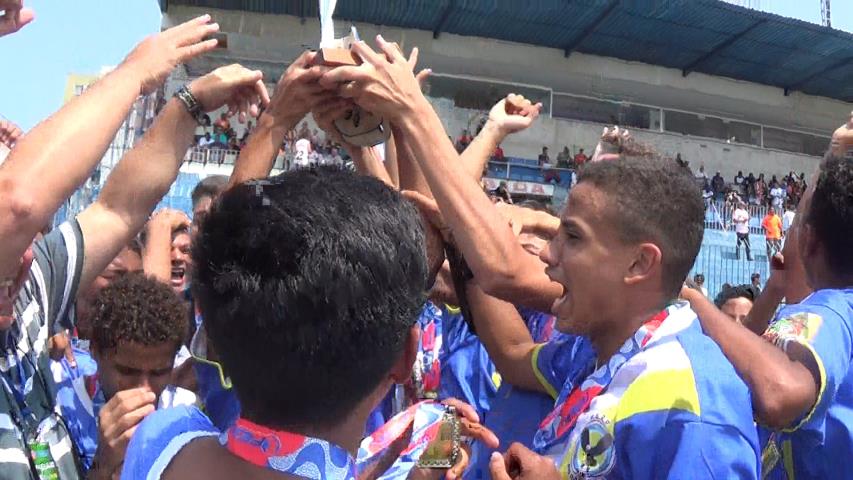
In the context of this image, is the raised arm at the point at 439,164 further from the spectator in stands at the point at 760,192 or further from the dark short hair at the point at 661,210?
the spectator in stands at the point at 760,192

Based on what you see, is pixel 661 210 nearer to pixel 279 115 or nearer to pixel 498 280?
pixel 498 280

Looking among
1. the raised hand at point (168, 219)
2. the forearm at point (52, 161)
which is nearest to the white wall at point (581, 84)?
the raised hand at point (168, 219)

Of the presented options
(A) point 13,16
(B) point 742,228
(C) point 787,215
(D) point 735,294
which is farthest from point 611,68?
(A) point 13,16

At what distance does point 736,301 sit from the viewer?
187 inches

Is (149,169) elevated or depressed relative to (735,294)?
elevated

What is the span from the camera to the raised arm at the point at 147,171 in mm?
1757

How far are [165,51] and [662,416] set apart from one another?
123cm

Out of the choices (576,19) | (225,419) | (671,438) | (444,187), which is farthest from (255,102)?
(576,19)

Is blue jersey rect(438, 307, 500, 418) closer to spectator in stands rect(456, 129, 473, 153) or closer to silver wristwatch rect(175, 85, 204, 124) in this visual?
silver wristwatch rect(175, 85, 204, 124)

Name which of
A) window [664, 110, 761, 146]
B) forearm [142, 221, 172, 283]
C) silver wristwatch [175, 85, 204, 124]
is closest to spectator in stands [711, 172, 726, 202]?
window [664, 110, 761, 146]

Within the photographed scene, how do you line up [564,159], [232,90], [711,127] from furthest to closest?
[711,127] < [564,159] < [232,90]

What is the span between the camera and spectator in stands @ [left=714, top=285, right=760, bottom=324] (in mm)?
4566

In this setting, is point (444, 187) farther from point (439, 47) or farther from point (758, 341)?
point (439, 47)

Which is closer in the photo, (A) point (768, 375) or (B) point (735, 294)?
(A) point (768, 375)
